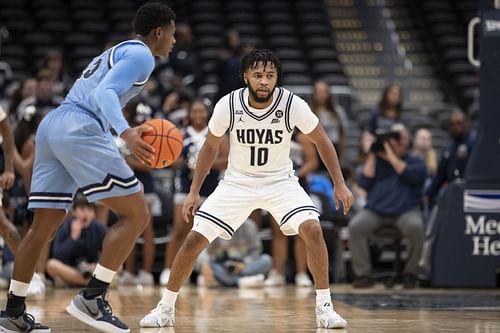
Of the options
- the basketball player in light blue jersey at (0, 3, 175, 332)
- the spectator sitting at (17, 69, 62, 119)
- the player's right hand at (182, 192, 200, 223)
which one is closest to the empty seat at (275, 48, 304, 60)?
the spectator sitting at (17, 69, 62, 119)

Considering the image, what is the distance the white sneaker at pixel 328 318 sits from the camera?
6.53 m

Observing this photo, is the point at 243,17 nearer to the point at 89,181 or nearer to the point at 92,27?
the point at 92,27

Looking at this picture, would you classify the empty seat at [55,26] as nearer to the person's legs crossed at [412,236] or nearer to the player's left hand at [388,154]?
the player's left hand at [388,154]

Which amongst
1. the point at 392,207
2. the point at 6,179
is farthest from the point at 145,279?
the point at 6,179

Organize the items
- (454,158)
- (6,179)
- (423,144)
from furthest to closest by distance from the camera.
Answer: (423,144) < (454,158) < (6,179)

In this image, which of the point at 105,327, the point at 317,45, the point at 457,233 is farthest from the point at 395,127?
the point at 317,45

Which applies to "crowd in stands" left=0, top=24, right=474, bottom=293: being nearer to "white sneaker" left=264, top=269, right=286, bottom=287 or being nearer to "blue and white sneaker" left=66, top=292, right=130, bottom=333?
"white sneaker" left=264, top=269, right=286, bottom=287

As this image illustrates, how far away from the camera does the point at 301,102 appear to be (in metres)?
6.93

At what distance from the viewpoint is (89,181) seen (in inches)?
235

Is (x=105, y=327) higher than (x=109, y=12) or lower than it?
lower

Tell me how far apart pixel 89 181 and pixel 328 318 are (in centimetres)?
176

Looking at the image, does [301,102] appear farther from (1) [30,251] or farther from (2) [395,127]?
(2) [395,127]

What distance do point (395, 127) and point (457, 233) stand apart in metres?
1.29

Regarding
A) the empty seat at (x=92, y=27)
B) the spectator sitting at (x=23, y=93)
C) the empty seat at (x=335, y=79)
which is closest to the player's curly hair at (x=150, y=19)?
the spectator sitting at (x=23, y=93)
